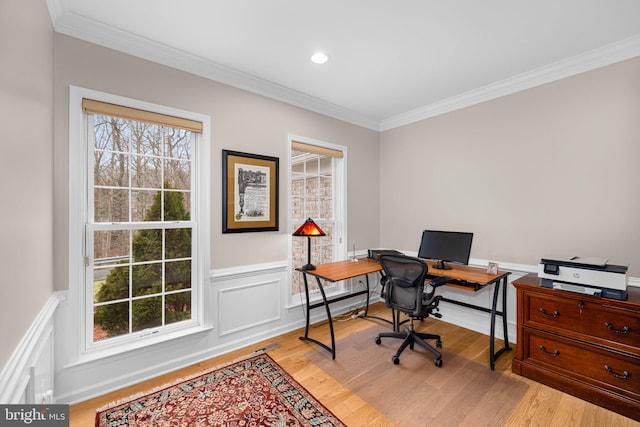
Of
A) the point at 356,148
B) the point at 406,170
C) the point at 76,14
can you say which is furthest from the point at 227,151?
the point at 406,170

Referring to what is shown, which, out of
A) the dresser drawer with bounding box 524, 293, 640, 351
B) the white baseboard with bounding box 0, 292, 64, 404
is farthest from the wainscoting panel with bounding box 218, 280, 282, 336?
the dresser drawer with bounding box 524, 293, 640, 351

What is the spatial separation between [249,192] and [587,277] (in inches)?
114

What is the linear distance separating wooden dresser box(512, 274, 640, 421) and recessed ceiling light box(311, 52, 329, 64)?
8.49 feet

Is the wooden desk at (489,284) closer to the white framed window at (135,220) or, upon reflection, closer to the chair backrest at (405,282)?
the chair backrest at (405,282)

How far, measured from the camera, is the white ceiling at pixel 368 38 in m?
1.86

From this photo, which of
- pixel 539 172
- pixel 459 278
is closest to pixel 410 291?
pixel 459 278

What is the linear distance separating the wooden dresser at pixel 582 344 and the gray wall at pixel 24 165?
10.6ft

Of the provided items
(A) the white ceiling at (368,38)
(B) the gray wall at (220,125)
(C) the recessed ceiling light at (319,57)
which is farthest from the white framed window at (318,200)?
(C) the recessed ceiling light at (319,57)

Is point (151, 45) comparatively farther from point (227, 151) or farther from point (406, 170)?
point (406, 170)

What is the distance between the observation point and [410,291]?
257 cm

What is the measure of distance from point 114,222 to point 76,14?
1.48 meters

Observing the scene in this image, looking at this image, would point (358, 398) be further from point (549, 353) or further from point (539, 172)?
point (539, 172)

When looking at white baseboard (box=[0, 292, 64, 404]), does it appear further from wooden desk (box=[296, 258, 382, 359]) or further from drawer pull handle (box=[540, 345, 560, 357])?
drawer pull handle (box=[540, 345, 560, 357])

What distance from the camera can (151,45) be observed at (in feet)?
7.34
